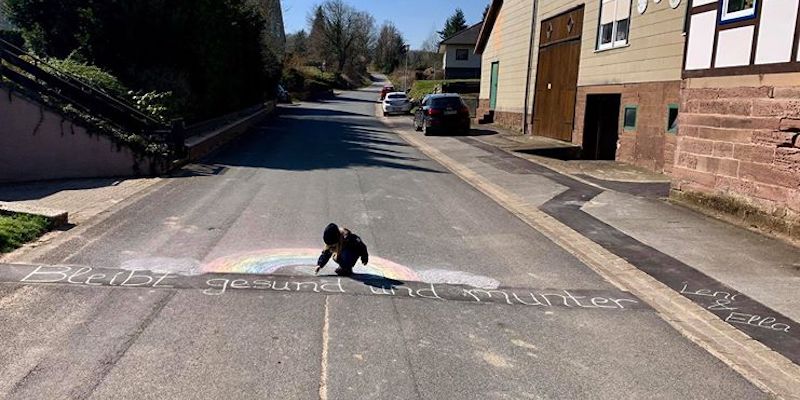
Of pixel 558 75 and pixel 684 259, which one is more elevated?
pixel 558 75

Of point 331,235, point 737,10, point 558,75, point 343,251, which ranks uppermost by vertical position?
point 737,10

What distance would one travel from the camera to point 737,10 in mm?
9742

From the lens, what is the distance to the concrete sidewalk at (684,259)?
16.9ft

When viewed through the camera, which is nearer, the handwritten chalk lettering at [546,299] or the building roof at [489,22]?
the handwritten chalk lettering at [546,299]

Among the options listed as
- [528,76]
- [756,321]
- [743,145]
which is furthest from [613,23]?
[756,321]

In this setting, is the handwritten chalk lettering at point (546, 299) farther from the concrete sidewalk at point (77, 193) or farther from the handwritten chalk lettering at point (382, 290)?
the concrete sidewalk at point (77, 193)

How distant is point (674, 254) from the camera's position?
7766 millimetres

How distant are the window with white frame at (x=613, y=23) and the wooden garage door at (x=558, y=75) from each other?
5.59 ft

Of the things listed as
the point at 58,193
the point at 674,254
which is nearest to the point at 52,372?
the point at 674,254

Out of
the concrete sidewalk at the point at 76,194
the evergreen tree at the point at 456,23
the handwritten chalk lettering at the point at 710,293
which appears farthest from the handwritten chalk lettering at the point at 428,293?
the evergreen tree at the point at 456,23

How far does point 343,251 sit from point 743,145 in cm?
686

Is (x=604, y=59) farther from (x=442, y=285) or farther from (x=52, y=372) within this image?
(x=52, y=372)

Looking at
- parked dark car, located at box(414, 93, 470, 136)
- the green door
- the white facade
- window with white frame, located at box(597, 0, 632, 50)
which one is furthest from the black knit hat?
the green door

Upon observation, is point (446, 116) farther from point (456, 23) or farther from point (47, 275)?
point (456, 23)
